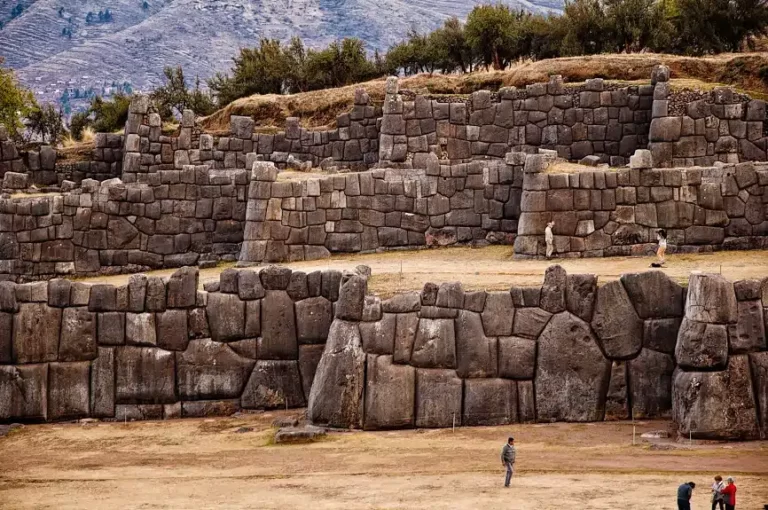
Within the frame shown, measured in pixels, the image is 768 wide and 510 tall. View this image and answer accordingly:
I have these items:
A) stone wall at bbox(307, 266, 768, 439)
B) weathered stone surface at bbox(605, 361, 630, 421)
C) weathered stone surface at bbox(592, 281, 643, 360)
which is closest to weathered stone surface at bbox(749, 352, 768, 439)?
stone wall at bbox(307, 266, 768, 439)

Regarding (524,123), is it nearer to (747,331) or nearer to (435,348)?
(435,348)

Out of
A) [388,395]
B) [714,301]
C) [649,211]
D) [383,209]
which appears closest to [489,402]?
[388,395]

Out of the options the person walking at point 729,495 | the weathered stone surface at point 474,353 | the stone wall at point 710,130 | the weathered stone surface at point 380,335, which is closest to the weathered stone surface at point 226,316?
the weathered stone surface at point 380,335

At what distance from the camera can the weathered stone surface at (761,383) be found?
27547 millimetres

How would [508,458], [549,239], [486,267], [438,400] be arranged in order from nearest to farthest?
[508,458] < [438,400] < [486,267] < [549,239]

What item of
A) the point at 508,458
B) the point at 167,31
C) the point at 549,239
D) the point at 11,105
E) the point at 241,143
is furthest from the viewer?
the point at 167,31

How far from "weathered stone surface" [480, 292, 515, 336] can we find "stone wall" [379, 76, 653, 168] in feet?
37.9

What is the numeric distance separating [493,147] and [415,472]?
1643cm

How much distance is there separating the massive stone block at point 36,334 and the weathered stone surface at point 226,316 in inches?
106

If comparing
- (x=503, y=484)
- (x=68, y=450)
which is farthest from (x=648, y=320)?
(x=68, y=450)

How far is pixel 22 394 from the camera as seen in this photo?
3156 cm

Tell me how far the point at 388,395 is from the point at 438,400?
0.81 m

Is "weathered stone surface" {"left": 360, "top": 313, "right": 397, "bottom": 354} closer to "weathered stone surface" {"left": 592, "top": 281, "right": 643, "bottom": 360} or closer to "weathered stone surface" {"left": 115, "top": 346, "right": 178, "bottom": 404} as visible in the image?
"weathered stone surface" {"left": 592, "top": 281, "right": 643, "bottom": 360}

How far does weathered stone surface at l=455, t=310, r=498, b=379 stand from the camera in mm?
29250
